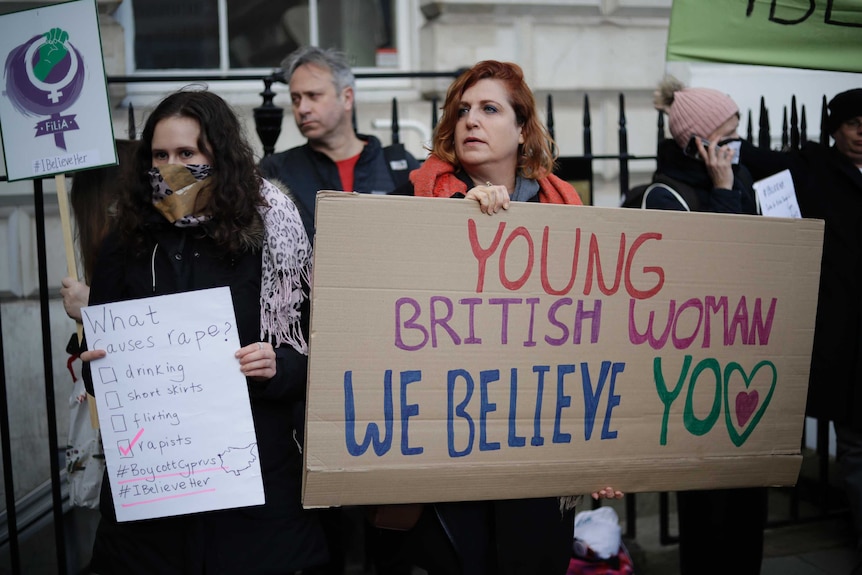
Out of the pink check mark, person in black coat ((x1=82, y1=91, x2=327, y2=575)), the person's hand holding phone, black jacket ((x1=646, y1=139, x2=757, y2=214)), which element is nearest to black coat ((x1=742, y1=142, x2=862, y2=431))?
black jacket ((x1=646, y1=139, x2=757, y2=214))

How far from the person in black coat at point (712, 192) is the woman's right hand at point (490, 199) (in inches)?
48.9

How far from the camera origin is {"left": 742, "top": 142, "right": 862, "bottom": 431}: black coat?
3.72 m

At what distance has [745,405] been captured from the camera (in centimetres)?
273

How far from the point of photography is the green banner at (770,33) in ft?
11.6

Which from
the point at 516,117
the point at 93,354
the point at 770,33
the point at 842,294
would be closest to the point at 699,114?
the point at 770,33

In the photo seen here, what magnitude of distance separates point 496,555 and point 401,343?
2.14ft

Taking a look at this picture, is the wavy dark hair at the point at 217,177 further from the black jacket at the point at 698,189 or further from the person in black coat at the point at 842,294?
the person in black coat at the point at 842,294

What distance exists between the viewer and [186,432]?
239cm

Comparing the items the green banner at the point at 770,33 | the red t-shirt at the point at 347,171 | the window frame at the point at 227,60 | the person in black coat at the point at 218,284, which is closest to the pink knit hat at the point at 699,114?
the green banner at the point at 770,33

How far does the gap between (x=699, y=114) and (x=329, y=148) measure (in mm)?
1622

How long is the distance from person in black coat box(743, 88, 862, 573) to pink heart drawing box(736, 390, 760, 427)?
3.81 feet

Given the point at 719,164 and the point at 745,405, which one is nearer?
the point at 745,405

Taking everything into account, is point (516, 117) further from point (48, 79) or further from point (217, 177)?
point (48, 79)

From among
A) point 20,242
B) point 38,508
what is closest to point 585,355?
point 38,508
